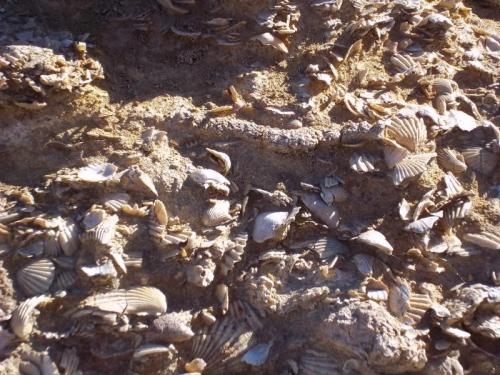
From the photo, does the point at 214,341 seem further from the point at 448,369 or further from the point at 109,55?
the point at 109,55

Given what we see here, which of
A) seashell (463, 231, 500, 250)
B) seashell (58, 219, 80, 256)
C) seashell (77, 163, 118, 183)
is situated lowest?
seashell (58, 219, 80, 256)

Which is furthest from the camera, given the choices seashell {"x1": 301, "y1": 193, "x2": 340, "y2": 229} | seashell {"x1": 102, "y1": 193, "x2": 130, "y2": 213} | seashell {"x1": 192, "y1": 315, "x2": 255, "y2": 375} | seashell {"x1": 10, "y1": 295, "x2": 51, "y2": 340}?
seashell {"x1": 301, "y1": 193, "x2": 340, "y2": 229}

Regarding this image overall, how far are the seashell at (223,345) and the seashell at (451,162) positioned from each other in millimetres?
1403

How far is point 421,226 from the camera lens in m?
2.91

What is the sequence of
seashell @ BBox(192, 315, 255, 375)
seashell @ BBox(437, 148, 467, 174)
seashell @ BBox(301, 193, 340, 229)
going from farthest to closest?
1. seashell @ BBox(437, 148, 467, 174)
2. seashell @ BBox(301, 193, 340, 229)
3. seashell @ BBox(192, 315, 255, 375)

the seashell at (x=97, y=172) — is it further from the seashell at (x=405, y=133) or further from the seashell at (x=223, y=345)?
the seashell at (x=405, y=133)

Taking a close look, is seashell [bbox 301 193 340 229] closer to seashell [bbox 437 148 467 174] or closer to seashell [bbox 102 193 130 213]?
seashell [bbox 437 148 467 174]

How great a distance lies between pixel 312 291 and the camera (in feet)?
9.20

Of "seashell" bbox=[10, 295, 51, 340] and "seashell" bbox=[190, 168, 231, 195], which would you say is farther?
"seashell" bbox=[190, 168, 231, 195]

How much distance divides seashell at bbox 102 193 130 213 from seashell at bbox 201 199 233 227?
399mm

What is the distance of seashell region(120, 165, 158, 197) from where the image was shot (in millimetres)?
2863

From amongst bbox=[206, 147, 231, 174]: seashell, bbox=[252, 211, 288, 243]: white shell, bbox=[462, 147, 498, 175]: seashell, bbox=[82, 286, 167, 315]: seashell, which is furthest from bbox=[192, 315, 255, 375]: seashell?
bbox=[462, 147, 498, 175]: seashell

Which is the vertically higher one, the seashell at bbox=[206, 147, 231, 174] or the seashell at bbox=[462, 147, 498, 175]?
the seashell at bbox=[462, 147, 498, 175]

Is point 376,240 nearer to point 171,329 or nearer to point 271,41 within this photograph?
point 171,329
